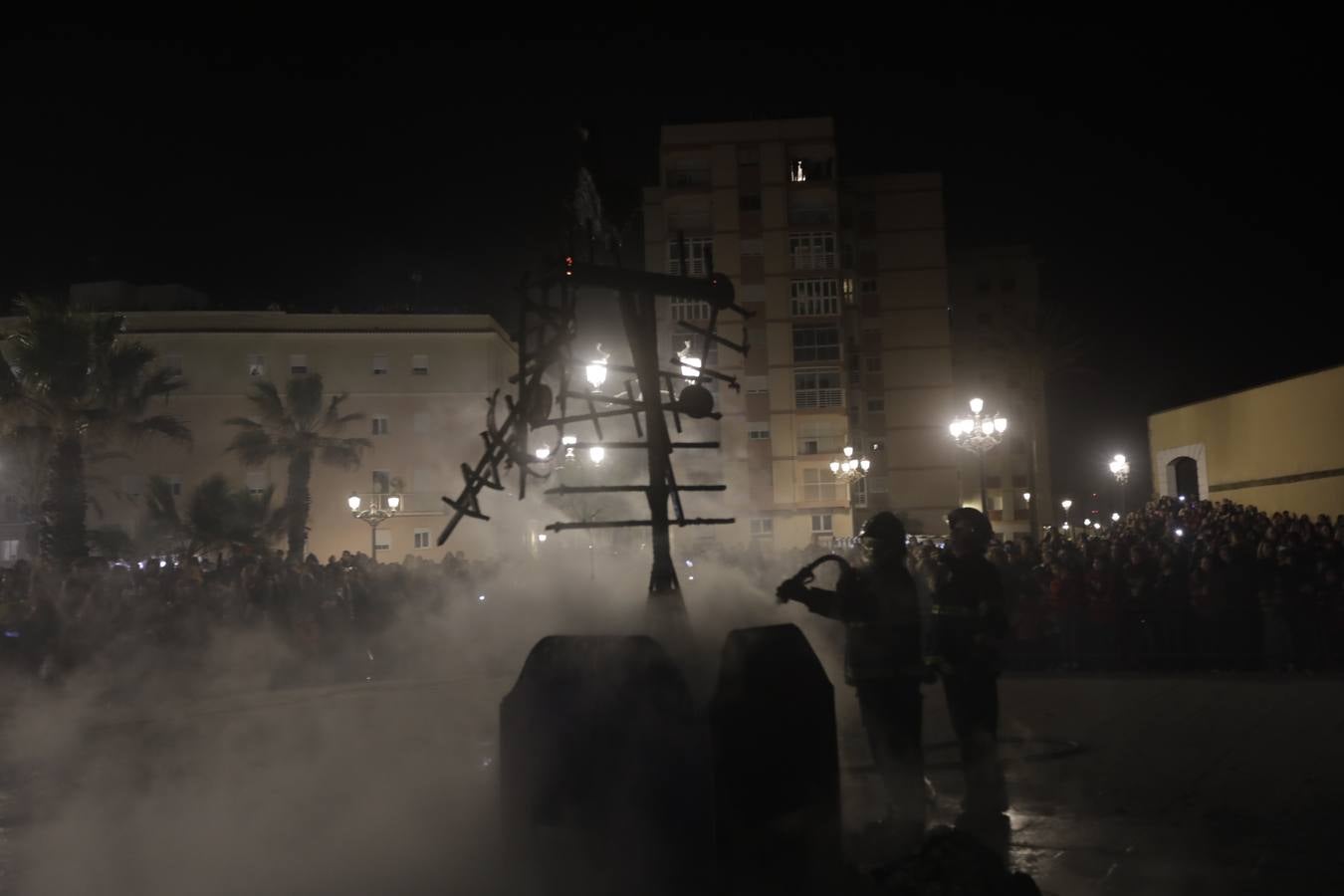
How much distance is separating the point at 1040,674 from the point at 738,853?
912cm

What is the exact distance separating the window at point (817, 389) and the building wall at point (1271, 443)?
1588cm

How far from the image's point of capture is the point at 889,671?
6070 mm

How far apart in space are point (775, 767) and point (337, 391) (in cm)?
4645

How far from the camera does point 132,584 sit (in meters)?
15.5

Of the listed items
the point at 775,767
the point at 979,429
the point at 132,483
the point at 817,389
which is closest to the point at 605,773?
the point at 775,767

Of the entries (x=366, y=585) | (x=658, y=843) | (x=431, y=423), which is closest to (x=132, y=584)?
(x=366, y=585)

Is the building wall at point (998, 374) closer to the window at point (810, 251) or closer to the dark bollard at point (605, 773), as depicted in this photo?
the window at point (810, 251)

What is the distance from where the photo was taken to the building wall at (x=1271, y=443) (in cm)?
2187

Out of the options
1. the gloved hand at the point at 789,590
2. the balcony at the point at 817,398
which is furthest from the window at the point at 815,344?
the gloved hand at the point at 789,590

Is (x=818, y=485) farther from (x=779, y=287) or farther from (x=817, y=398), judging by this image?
(x=779, y=287)

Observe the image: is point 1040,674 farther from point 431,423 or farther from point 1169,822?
point 431,423

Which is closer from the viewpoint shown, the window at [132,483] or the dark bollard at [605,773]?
the dark bollard at [605,773]

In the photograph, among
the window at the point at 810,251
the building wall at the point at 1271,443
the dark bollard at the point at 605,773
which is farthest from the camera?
the window at the point at 810,251

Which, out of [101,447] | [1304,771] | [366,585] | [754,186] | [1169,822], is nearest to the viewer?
[1169,822]
